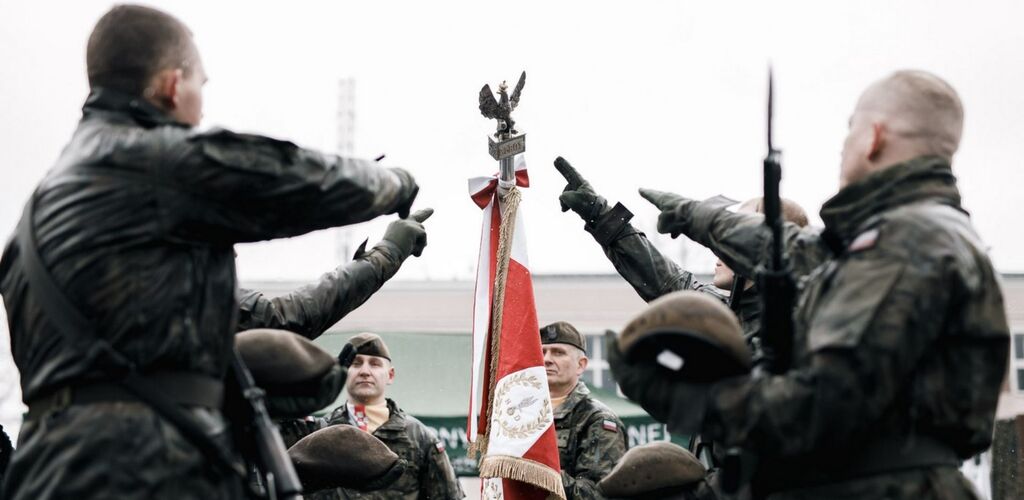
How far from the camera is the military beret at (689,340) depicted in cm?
375

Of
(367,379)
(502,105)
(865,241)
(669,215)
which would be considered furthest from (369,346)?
(865,241)

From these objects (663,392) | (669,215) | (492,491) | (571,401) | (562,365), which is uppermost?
(669,215)

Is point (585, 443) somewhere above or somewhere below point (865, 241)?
below

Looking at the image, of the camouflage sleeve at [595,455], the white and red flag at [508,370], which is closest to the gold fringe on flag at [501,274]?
the white and red flag at [508,370]

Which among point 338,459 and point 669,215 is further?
point 338,459

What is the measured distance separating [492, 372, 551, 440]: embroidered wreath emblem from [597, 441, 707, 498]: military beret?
6.88 feet

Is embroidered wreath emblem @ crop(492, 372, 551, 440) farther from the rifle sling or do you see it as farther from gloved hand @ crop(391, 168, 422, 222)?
the rifle sling

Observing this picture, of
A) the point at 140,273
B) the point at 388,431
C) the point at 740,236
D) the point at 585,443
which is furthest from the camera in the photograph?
the point at 388,431

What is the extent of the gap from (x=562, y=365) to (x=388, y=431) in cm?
135

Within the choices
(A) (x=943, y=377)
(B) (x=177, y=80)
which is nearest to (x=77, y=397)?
(B) (x=177, y=80)

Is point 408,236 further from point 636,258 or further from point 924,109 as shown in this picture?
point 924,109

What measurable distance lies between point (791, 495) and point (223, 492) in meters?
1.68

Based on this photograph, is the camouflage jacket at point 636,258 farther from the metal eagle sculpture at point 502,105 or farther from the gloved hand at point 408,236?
the metal eagle sculpture at point 502,105

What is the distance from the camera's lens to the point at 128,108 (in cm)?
399
